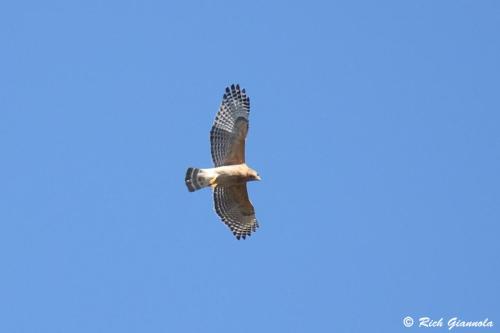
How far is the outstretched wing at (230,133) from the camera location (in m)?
22.9

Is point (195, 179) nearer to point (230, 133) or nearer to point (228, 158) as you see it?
point (228, 158)

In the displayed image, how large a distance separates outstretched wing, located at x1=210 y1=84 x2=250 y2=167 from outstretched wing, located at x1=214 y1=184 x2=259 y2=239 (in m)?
0.56

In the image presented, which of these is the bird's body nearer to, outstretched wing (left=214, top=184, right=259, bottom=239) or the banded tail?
the banded tail

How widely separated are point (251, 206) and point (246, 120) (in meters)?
1.71

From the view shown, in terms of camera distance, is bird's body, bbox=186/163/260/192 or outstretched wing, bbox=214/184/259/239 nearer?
bird's body, bbox=186/163/260/192

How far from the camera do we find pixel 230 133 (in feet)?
75.2

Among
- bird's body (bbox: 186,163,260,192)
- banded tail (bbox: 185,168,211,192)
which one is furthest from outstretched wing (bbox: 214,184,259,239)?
banded tail (bbox: 185,168,211,192)

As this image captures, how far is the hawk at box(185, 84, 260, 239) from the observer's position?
22.7 meters

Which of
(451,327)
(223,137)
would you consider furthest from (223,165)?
(451,327)

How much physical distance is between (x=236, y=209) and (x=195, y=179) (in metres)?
1.32

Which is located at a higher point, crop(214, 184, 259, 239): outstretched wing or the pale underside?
the pale underside

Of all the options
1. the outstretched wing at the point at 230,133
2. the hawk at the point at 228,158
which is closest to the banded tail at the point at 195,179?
the hawk at the point at 228,158

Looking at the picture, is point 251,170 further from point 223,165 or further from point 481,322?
point 481,322

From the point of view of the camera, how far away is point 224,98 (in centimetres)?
2316
